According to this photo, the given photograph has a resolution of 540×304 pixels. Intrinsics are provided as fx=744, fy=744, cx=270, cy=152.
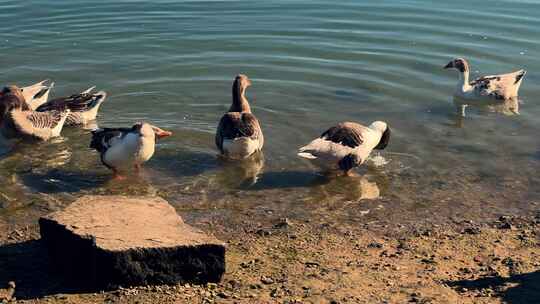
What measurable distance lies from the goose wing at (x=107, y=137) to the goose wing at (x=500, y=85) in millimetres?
7717

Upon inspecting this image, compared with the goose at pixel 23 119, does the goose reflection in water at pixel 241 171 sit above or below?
below

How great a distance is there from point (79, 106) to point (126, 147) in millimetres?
3315

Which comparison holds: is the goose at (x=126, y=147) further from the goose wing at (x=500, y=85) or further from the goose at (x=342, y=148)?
the goose wing at (x=500, y=85)

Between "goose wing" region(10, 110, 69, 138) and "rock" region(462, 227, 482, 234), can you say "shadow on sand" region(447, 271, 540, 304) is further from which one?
"goose wing" region(10, 110, 69, 138)

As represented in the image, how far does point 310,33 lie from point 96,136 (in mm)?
9231

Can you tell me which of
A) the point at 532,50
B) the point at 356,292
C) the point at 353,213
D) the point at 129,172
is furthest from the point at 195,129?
the point at 532,50

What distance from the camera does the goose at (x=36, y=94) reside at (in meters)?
14.4

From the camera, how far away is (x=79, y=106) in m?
13.8

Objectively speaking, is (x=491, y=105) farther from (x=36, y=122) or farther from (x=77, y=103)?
(x=36, y=122)

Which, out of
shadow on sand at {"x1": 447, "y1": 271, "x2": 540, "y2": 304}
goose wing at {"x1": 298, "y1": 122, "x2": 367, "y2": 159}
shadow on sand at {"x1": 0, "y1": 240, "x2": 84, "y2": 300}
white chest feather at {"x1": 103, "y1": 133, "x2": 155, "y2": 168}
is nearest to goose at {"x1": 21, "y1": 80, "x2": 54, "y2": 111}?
white chest feather at {"x1": 103, "y1": 133, "x2": 155, "y2": 168}

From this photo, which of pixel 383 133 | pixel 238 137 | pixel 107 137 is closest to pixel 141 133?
pixel 107 137

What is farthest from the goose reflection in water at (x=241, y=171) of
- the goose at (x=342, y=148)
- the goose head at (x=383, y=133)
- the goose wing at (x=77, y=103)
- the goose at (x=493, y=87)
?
the goose at (x=493, y=87)

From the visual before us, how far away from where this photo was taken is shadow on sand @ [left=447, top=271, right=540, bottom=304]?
24.6 feet

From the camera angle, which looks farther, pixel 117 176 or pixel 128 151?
pixel 117 176
